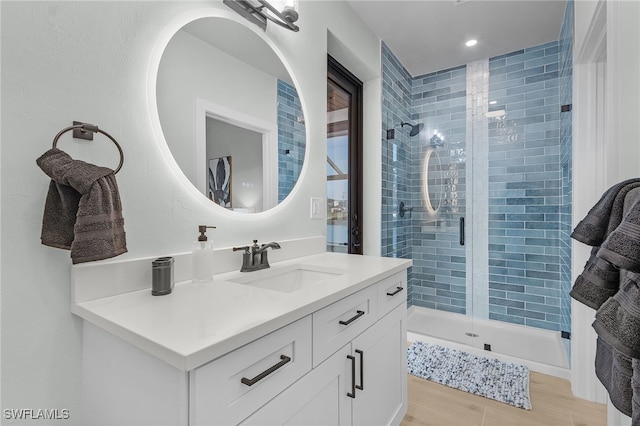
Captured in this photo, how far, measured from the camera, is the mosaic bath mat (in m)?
1.94

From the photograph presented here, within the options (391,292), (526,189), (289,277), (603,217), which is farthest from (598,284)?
(526,189)

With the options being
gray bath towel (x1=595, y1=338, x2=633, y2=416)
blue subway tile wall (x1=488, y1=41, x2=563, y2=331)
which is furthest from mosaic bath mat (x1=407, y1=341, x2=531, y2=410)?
gray bath towel (x1=595, y1=338, x2=633, y2=416)

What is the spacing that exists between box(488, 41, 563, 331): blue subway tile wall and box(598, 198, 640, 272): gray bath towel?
2.39 m

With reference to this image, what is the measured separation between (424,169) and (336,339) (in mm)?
2575

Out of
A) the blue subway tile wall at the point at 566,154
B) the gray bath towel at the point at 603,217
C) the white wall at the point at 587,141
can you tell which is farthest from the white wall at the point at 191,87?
the blue subway tile wall at the point at 566,154

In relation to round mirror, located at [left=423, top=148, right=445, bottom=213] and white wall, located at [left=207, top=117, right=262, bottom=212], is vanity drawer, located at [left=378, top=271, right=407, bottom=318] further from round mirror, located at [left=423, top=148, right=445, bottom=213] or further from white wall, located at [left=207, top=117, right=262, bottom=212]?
round mirror, located at [left=423, top=148, right=445, bottom=213]

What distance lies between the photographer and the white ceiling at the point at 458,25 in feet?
7.35

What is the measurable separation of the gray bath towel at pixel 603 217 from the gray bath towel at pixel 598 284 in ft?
0.25

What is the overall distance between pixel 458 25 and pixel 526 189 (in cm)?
153

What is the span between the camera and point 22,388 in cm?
81

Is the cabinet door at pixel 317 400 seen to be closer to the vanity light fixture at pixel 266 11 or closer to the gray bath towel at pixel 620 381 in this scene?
the gray bath towel at pixel 620 381

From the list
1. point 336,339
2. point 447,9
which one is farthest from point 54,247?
point 447,9

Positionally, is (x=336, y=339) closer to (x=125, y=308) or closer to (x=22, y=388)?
(x=125, y=308)

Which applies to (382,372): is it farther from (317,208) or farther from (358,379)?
(317,208)
